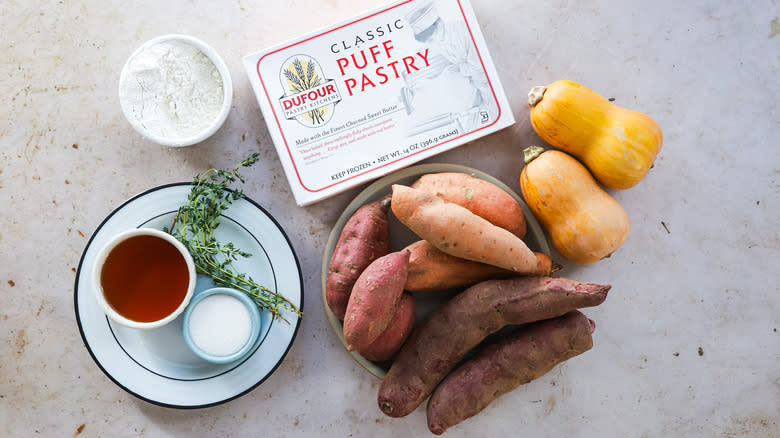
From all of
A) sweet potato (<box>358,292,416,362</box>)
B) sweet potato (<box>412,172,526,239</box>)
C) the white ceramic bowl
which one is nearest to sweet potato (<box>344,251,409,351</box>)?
sweet potato (<box>358,292,416,362</box>)

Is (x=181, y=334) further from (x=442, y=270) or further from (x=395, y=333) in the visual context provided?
(x=442, y=270)

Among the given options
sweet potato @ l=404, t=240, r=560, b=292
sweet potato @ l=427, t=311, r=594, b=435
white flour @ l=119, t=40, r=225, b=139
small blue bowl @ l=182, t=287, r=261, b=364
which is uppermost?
white flour @ l=119, t=40, r=225, b=139

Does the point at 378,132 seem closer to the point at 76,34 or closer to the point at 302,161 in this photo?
the point at 302,161

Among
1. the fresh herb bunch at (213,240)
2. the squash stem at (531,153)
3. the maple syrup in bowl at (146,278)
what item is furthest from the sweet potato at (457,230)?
the maple syrup in bowl at (146,278)

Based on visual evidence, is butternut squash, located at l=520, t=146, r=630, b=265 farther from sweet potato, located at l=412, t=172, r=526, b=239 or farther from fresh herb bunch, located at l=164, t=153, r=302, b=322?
fresh herb bunch, located at l=164, t=153, r=302, b=322

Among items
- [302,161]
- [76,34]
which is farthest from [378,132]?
[76,34]

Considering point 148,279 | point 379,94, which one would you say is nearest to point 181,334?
point 148,279

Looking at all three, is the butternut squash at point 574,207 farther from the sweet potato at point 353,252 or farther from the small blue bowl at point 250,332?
the small blue bowl at point 250,332
